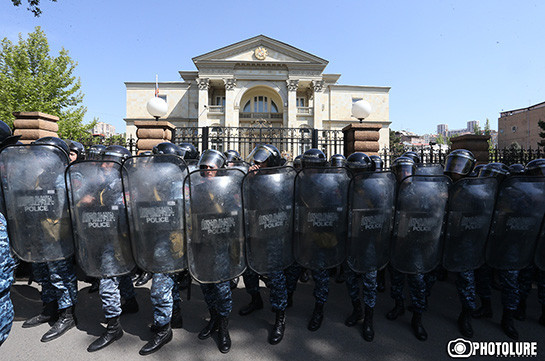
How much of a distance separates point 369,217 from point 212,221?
1628mm

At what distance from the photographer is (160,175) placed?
272 centimetres

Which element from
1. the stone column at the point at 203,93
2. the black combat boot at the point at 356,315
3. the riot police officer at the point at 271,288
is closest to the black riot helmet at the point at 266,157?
the riot police officer at the point at 271,288

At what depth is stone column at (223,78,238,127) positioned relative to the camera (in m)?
32.9

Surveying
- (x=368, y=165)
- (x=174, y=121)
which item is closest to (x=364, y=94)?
(x=174, y=121)

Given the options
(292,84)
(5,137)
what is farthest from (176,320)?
(292,84)

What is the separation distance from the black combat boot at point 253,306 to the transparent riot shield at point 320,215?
1038mm

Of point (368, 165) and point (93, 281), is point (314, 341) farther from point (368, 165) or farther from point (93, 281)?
point (93, 281)

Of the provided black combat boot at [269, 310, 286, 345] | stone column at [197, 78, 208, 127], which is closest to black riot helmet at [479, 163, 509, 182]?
black combat boot at [269, 310, 286, 345]

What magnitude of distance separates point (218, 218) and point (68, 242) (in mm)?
1736

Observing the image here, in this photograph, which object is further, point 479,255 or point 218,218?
point 479,255

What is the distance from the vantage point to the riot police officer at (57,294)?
309cm

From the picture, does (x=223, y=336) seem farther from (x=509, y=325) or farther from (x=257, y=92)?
(x=257, y=92)

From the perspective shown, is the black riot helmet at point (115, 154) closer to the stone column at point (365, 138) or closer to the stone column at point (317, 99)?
the stone column at point (365, 138)

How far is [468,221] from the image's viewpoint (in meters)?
3.02
